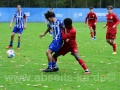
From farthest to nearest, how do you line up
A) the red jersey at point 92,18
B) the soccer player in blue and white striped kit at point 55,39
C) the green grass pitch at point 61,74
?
the red jersey at point 92,18 < the soccer player in blue and white striped kit at point 55,39 < the green grass pitch at point 61,74

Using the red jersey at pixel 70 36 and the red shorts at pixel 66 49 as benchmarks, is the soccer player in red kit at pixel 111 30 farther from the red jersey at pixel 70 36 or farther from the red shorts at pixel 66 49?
the red jersey at pixel 70 36

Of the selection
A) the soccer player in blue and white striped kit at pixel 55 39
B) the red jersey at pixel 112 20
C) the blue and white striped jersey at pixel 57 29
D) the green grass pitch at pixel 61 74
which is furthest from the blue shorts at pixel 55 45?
the red jersey at pixel 112 20

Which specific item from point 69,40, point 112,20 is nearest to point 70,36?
point 69,40

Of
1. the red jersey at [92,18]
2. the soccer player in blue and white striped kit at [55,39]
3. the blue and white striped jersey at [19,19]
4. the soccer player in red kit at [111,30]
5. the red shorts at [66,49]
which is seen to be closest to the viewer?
the red shorts at [66,49]

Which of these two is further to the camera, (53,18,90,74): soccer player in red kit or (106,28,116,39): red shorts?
(106,28,116,39): red shorts

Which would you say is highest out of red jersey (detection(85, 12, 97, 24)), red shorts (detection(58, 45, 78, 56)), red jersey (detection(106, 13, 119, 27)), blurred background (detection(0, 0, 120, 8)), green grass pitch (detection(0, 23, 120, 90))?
red jersey (detection(106, 13, 119, 27))

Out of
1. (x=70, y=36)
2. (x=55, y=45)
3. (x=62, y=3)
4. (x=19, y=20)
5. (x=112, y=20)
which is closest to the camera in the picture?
(x=70, y=36)

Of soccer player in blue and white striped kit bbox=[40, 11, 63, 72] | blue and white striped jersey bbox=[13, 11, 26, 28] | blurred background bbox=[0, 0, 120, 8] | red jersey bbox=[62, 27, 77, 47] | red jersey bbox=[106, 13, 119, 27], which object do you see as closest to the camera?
red jersey bbox=[62, 27, 77, 47]

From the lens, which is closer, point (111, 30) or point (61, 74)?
point (61, 74)

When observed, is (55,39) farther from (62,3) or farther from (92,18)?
(62,3)

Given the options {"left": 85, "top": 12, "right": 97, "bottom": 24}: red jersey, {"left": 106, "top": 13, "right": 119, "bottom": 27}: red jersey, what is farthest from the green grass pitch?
{"left": 85, "top": 12, "right": 97, "bottom": 24}: red jersey

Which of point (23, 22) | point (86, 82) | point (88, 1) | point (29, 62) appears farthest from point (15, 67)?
point (88, 1)

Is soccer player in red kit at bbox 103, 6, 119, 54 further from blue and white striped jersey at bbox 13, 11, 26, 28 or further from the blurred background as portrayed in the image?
the blurred background

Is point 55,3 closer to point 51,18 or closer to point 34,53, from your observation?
point 34,53
